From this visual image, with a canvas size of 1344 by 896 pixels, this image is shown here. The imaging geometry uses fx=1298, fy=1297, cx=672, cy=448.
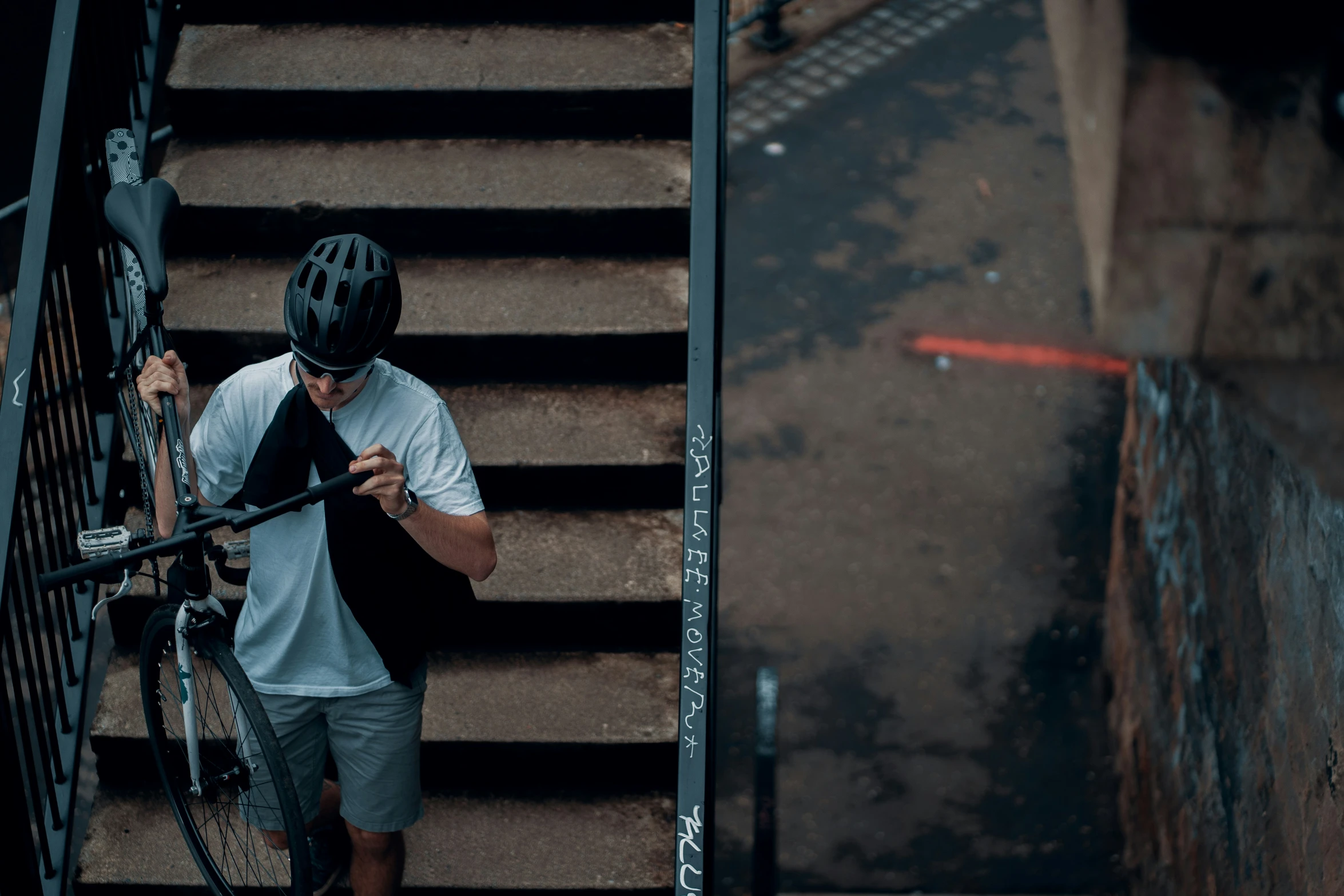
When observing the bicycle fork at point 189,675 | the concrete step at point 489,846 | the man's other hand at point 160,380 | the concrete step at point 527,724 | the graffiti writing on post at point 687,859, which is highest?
the man's other hand at point 160,380

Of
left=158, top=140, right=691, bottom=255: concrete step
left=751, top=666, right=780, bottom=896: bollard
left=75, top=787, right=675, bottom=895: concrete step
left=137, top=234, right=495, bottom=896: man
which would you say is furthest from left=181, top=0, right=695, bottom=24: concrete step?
left=75, top=787, right=675, bottom=895: concrete step

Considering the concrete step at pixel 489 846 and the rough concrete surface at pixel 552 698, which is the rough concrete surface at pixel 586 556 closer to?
the rough concrete surface at pixel 552 698

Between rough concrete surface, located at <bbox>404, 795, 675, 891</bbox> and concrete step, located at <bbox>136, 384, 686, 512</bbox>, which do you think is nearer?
rough concrete surface, located at <bbox>404, 795, 675, 891</bbox>

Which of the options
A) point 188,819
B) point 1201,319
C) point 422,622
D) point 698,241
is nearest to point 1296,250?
point 1201,319

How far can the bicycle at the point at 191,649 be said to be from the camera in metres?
3.23

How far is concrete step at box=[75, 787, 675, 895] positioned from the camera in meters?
4.19

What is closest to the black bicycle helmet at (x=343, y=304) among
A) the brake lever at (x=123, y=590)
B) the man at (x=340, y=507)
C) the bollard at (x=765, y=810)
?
the man at (x=340, y=507)

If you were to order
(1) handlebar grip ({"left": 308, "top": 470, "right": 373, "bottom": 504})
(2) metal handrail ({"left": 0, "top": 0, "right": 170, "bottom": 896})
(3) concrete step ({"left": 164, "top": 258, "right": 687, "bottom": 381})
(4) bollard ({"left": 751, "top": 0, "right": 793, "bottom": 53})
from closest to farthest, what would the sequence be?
(1) handlebar grip ({"left": 308, "top": 470, "right": 373, "bottom": 504}) → (2) metal handrail ({"left": 0, "top": 0, "right": 170, "bottom": 896}) → (3) concrete step ({"left": 164, "top": 258, "right": 687, "bottom": 381}) → (4) bollard ({"left": 751, "top": 0, "right": 793, "bottom": 53})

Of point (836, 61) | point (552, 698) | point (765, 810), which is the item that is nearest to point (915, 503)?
point (552, 698)

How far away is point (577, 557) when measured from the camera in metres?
4.61

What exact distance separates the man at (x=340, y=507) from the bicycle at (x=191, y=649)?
98mm

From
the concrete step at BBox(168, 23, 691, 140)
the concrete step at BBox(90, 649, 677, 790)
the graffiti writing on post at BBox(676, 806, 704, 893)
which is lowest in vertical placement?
the graffiti writing on post at BBox(676, 806, 704, 893)

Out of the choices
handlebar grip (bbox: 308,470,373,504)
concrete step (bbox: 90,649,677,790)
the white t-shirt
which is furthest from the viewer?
concrete step (bbox: 90,649,677,790)

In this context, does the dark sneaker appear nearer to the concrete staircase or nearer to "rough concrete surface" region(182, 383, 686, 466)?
the concrete staircase
